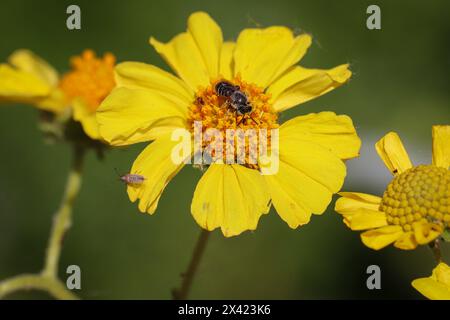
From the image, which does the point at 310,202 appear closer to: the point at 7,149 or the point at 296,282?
the point at 296,282

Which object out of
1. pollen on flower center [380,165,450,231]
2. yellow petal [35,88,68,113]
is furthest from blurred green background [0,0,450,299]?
pollen on flower center [380,165,450,231]

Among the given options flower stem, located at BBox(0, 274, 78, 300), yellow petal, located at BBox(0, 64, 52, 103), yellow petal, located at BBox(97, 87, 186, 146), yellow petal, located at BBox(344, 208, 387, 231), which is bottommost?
flower stem, located at BBox(0, 274, 78, 300)

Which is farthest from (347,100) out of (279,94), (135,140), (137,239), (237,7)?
(135,140)

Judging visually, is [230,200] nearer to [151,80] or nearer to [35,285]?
[151,80]

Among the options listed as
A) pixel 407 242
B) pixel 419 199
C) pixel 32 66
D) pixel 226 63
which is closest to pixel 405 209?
pixel 419 199

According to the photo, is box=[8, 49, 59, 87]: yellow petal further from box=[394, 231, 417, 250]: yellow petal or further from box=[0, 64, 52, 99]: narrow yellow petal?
box=[394, 231, 417, 250]: yellow petal
